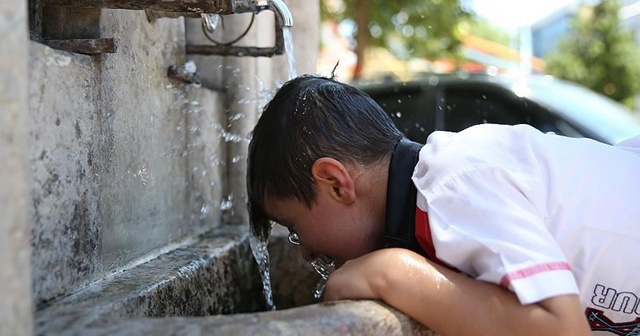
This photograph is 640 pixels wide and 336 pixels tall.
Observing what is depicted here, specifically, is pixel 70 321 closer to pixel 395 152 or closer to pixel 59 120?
pixel 59 120

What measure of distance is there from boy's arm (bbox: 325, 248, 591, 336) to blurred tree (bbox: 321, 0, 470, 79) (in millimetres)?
8469

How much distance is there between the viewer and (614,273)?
164cm

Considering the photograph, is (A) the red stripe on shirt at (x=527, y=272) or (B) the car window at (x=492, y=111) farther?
(B) the car window at (x=492, y=111)

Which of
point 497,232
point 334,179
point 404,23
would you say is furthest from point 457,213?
point 404,23

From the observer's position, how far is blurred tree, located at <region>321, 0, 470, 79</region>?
34.0 ft

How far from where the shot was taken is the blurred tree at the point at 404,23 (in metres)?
10.4

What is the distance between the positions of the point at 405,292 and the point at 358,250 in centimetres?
32

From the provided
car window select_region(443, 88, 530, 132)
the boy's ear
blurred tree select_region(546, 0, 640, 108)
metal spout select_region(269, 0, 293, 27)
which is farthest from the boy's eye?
blurred tree select_region(546, 0, 640, 108)

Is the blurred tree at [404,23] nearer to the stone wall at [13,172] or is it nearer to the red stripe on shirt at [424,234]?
the red stripe on shirt at [424,234]

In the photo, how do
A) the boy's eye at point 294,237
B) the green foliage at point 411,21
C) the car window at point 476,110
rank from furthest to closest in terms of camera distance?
the green foliage at point 411,21 → the car window at point 476,110 → the boy's eye at point 294,237

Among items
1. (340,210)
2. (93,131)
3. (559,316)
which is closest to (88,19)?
(93,131)

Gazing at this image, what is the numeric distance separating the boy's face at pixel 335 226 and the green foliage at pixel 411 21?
8602 mm

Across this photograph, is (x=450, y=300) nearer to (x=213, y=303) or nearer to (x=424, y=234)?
(x=424, y=234)

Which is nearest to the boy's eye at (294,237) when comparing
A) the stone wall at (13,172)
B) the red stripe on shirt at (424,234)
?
the red stripe on shirt at (424,234)
